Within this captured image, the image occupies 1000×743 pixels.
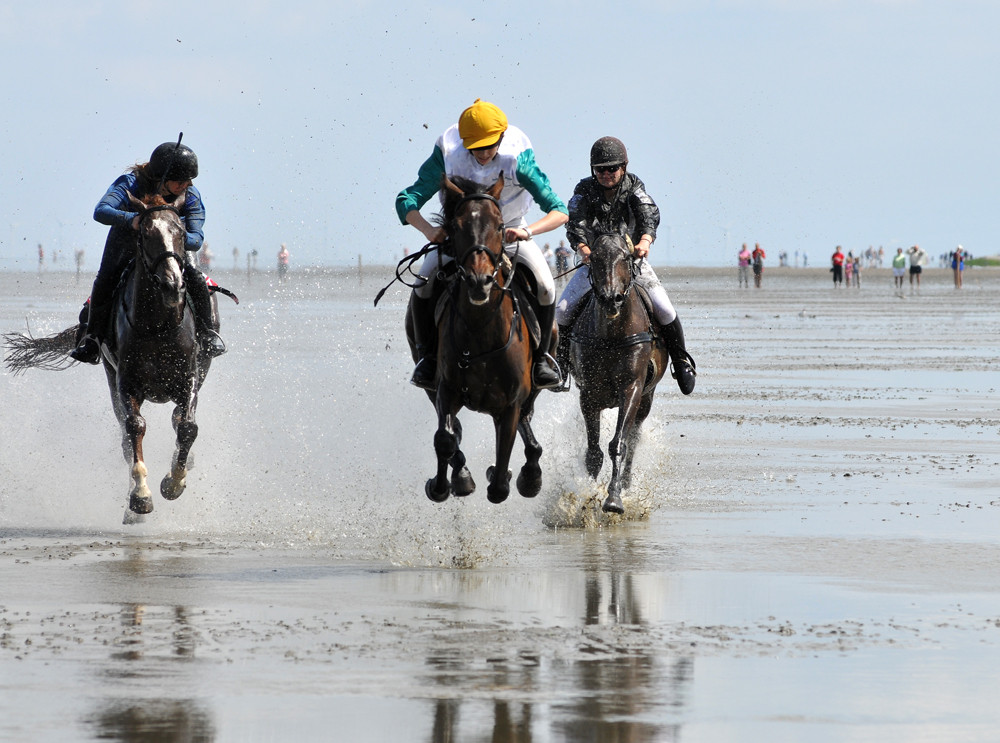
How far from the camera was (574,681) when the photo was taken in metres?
7.31

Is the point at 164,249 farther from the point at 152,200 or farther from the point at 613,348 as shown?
the point at 613,348

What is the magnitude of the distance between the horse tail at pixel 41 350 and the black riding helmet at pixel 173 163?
3292mm

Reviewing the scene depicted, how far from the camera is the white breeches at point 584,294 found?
44.8 feet

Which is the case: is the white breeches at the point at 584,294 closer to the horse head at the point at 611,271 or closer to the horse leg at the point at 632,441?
the horse head at the point at 611,271

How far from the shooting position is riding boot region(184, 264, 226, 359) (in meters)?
12.9

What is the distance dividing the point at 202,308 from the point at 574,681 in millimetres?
6559

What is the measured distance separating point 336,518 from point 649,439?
460cm

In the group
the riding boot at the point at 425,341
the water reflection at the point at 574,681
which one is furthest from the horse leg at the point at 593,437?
the water reflection at the point at 574,681

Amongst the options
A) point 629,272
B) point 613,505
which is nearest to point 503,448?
point 613,505

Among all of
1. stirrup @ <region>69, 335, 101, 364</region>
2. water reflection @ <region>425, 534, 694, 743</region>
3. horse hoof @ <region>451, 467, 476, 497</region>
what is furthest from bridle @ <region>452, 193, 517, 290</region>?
stirrup @ <region>69, 335, 101, 364</region>

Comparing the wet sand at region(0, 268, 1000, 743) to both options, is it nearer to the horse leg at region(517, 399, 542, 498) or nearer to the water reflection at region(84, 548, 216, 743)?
the water reflection at region(84, 548, 216, 743)

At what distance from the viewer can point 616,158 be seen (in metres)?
13.0

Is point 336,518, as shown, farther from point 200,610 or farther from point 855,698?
point 855,698

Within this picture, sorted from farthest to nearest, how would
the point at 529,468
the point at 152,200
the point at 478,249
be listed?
the point at 152,200 < the point at 529,468 < the point at 478,249
